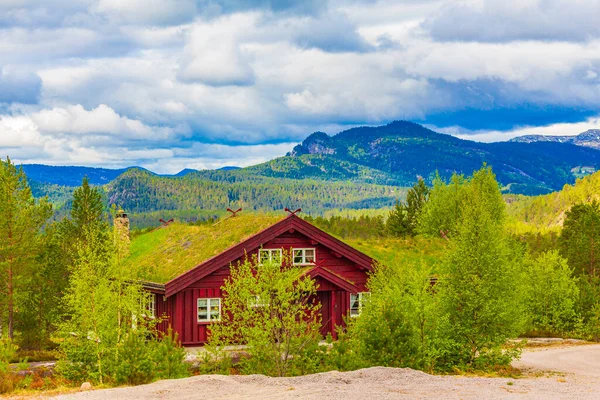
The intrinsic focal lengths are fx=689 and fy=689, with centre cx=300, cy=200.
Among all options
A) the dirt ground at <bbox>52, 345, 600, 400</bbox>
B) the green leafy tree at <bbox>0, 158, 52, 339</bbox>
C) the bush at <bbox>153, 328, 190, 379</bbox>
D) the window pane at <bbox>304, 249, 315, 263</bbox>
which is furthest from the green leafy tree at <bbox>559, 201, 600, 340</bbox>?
the bush at <bbox>153, 328, 190, 379</bbox>

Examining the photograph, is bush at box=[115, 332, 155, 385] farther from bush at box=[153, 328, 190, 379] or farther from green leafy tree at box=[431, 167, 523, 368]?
green leafy tree at box=[431, 167, 523, 368]

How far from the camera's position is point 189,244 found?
1785 inches

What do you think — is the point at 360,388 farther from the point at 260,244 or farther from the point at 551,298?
the point at 551,298

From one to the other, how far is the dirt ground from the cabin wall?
48.3ft

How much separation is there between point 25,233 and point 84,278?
2514 centimetres

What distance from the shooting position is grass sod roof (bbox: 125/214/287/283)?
42.0 m

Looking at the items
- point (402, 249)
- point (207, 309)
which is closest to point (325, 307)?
point (207, 309)

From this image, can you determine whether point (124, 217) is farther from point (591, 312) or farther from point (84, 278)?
point (591, 312)

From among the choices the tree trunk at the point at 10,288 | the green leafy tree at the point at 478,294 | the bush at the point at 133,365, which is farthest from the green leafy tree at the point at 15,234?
the green leafy tree at the point at 478,294

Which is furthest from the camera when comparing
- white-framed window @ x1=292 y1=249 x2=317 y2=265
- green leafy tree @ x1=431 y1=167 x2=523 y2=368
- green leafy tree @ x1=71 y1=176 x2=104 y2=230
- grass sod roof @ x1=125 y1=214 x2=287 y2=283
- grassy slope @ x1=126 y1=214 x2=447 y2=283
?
green leafy tree @ x1=71 y1=176 x2=104 y2=230

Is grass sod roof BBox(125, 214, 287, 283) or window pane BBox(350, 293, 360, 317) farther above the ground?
grass sod roof BBox(125, 214, 287, 283)

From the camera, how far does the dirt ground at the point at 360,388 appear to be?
72.8 ft

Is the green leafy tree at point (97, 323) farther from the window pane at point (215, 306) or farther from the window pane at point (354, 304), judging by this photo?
the window pane at point (354, 304)

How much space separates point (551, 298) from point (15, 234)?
139 feet
